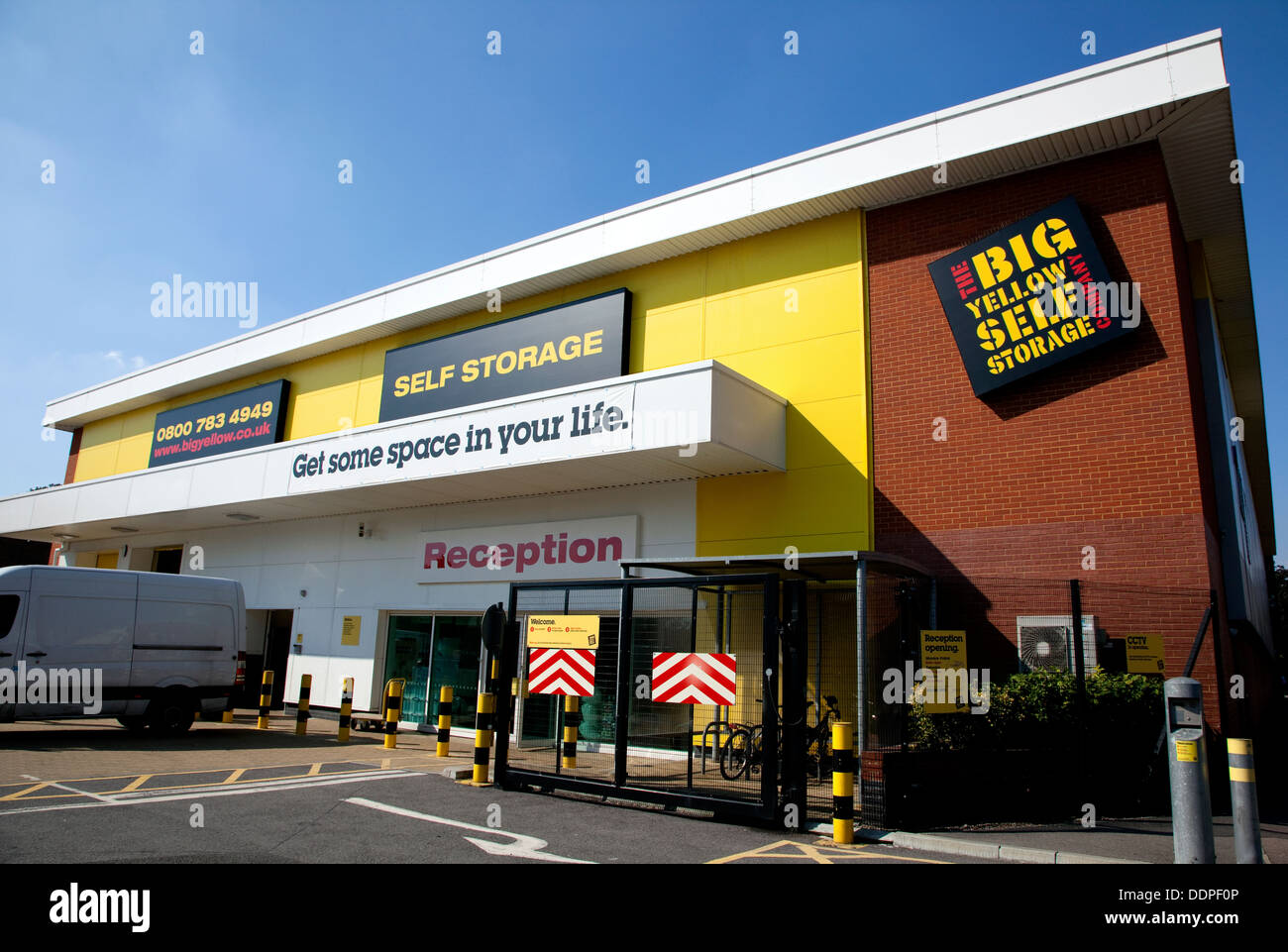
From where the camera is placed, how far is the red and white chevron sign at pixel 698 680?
8.49m

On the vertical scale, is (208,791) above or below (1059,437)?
below

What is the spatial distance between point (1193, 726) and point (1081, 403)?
616cm

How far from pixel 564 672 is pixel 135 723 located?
9710mm

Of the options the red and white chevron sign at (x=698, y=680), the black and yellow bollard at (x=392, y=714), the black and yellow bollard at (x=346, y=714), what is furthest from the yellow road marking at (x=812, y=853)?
the black and yellow bollard at (x=346, y=714)

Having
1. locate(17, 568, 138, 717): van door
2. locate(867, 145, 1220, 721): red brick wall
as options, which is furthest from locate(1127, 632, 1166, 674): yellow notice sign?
locate(17, 568, 138, 717): van door

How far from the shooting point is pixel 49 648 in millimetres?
12945

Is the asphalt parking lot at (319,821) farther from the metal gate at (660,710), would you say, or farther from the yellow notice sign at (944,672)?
the yellow notice sign at (944,672)

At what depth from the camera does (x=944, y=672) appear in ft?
30.9

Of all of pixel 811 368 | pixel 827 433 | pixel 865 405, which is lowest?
pixel 827 433

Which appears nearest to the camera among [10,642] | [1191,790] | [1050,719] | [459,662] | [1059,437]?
[1191,790]

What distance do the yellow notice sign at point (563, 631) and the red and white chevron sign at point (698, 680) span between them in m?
1.02

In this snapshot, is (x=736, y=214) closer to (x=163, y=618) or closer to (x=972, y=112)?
(x=972, y=112)

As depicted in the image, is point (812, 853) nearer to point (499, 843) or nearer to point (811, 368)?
point (499, 843)

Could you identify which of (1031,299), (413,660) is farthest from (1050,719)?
(413,660)
